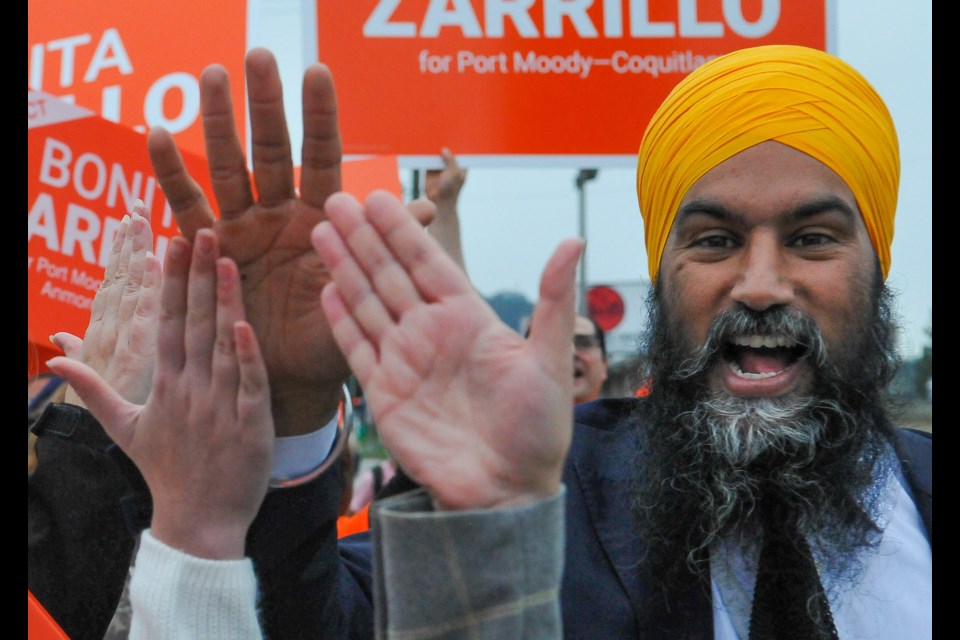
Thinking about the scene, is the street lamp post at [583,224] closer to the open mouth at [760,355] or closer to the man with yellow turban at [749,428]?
the man with yellow turban at [749,428]

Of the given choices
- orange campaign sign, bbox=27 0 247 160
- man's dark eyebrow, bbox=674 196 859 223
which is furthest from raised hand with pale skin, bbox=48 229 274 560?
orange campaign sign, bbox=27 0 247 160

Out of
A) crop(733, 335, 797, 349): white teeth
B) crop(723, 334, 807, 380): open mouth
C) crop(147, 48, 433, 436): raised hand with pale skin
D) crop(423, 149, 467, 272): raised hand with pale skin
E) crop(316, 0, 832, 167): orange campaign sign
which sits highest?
crop(316, 0, 832, 167): orange campaign sign

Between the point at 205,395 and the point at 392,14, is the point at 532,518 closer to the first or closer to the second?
the point at 205,395

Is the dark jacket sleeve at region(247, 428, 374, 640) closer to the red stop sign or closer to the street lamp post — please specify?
the street lamp post

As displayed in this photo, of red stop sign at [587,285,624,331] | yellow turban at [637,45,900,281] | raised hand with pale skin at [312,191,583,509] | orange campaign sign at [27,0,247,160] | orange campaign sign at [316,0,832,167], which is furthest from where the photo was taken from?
red stop sign at [587,285,624,331]

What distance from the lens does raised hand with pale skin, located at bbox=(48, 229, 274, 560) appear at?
5.43 feet

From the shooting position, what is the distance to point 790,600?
2117 millimetres

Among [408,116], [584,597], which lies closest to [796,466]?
[584,597]

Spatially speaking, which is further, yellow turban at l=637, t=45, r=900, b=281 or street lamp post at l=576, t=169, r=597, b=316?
street lamp post at l=576, t=169, r=597, b=316

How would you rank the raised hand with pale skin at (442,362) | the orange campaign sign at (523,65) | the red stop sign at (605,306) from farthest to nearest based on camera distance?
1. the red stop sign at (605,306)
2. the orange campaign sign at (523,65)
3. the raised hand with pale skin at (442,362)

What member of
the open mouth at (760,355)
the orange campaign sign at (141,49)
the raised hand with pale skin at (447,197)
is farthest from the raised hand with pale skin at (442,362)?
the orange campaign sign at (141,49)

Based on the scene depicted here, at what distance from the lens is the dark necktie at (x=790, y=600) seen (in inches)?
82.3

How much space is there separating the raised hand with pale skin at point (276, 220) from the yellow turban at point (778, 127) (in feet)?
3.06

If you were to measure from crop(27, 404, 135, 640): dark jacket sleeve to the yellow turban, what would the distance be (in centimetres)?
133
